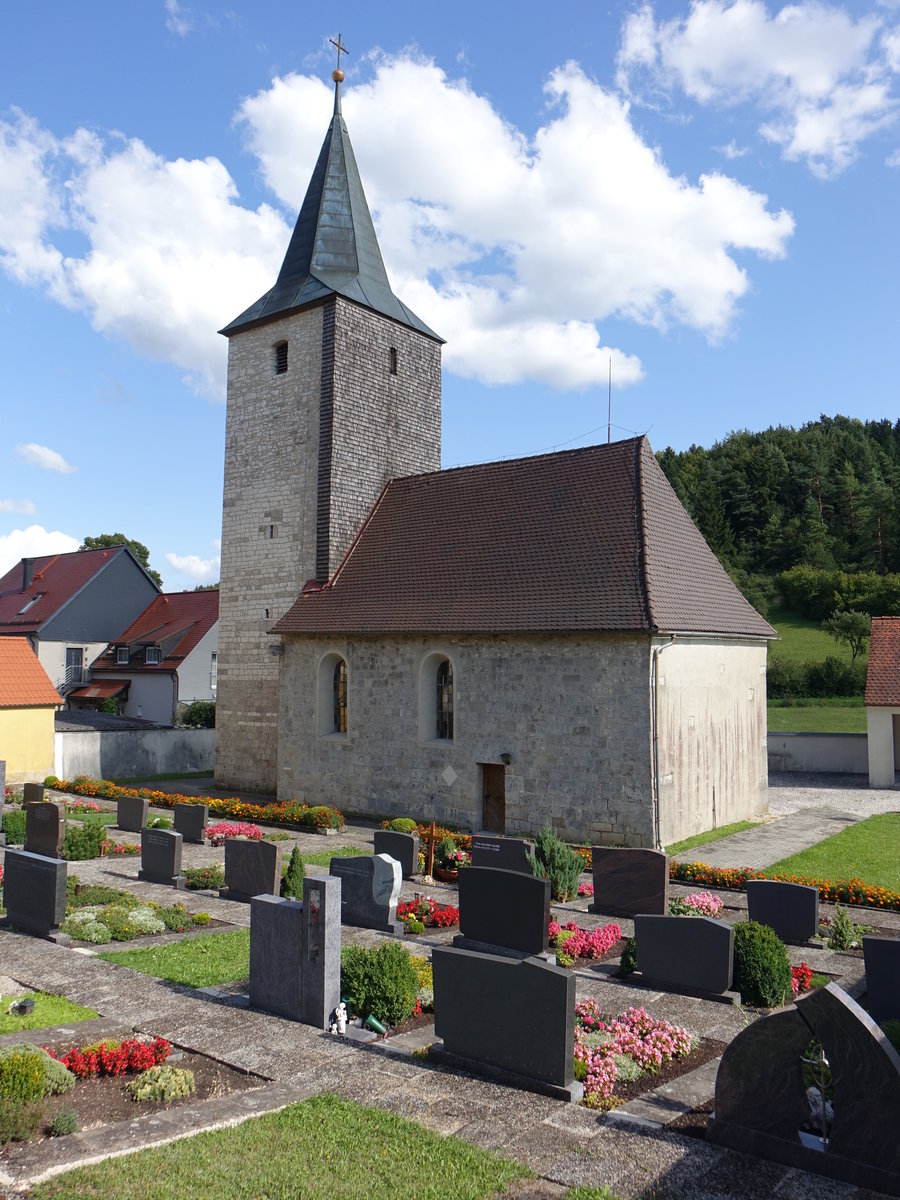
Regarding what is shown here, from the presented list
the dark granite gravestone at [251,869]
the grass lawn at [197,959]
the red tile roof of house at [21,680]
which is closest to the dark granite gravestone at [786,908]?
the grass lawn at [197,959]

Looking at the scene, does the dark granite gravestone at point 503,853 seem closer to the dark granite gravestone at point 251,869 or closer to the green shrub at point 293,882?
the green shrub at point 293,882

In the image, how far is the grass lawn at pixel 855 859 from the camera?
15.3 m

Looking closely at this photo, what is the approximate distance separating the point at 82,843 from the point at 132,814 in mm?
3380

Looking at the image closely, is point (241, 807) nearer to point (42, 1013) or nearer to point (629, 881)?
point (629, 881)

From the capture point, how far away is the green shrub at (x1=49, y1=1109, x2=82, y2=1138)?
237 inches

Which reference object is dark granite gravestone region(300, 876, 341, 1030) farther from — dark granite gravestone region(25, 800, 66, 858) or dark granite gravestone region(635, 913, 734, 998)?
dark granite gravestone region(25, 800, 66, 858)

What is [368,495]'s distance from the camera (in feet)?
84.3

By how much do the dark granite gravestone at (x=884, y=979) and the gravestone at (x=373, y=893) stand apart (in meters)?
5.66

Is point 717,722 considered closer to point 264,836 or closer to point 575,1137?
point 264,836

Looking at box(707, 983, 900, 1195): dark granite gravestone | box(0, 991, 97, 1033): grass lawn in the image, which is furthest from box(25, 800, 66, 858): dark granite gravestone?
box(707, 983, 900, 1195): dark granite gravestone

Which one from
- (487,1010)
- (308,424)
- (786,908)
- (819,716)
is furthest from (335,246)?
(819,716)

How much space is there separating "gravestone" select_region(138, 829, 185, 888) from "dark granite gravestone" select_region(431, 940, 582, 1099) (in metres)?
8.55

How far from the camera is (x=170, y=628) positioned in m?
40.6

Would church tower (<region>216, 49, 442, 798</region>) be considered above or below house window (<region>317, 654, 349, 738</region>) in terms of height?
above
